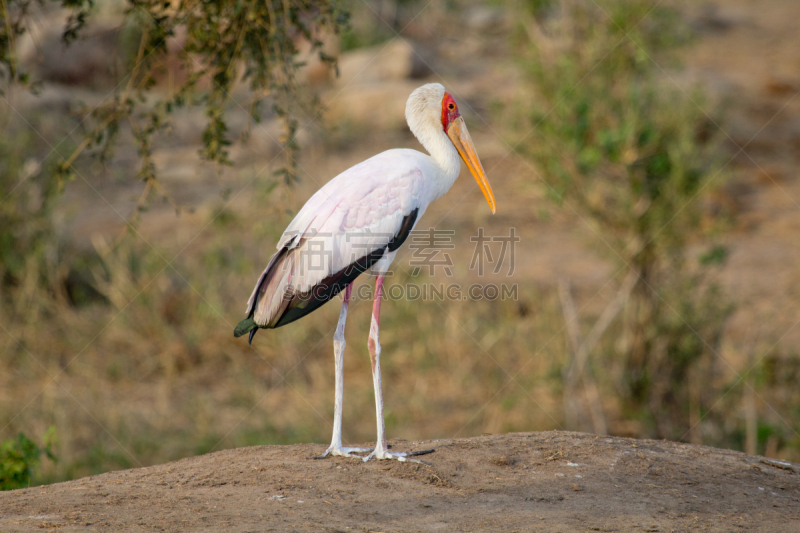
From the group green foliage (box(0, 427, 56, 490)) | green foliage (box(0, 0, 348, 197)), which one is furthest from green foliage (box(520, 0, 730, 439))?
green foliage (box(0, 427, 56, 490))

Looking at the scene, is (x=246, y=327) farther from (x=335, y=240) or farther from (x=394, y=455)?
(x=394, y=455)

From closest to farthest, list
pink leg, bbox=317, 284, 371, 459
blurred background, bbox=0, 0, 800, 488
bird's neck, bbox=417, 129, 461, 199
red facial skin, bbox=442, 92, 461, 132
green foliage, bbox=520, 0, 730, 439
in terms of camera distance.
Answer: pink leg, bbox=317, 284, 371, 459 < bird's neck, bbox=417, 129, 461, 199 < red facial skin, bbox=442, 92, 461, 132 < blurred background, bbox=0, 0, 800, 488 < green foliage, bbox=520, 0, 730, 439

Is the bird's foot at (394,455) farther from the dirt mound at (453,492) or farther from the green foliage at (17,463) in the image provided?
the green foliage at (17,463)

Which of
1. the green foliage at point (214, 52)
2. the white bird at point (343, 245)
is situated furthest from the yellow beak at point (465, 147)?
the green foliage at point (214, 52)

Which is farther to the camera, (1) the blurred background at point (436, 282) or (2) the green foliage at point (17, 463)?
(1) the blurred background at point (436, 282)

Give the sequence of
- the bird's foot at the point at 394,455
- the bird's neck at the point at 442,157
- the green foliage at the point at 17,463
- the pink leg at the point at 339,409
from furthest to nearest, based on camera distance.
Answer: the green foliage at the point at 17,463 < the bird's neck at the point at 442,157 < the pink leg at the point at 339,409 < the bird's foot at the point at 394,455

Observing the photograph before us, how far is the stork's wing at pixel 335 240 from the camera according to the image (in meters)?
3.92

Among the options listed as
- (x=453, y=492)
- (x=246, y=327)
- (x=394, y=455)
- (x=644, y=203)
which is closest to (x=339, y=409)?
(x=394, y=455)

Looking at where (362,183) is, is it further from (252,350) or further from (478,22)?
(478,22)

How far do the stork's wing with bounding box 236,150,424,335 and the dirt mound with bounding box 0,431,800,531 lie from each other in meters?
0.79

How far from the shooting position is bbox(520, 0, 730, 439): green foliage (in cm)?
699

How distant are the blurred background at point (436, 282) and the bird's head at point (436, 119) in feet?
2.15

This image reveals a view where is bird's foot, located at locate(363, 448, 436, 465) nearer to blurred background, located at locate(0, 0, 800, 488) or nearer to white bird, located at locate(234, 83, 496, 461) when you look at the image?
white bird, located at locate(234, 83, 496, 461)

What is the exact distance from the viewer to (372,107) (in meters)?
13.0
